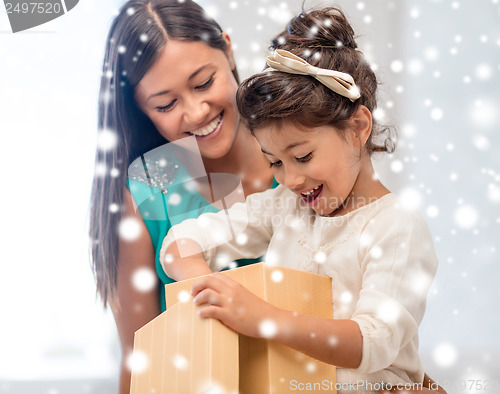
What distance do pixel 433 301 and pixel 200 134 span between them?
697 mm

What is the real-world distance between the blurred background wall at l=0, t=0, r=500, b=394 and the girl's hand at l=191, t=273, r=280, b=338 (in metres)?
0.71

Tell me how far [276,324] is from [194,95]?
0.49 metres

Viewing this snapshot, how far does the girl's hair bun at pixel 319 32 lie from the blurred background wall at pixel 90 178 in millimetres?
350

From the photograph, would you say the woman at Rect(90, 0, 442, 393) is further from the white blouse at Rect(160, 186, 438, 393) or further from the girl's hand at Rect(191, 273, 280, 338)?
the girl's hand at Rect(191, 273, 280, 338)

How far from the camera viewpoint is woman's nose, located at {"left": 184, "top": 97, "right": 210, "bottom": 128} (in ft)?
3.31

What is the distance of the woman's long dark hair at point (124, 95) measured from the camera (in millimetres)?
1024

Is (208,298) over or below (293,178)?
below

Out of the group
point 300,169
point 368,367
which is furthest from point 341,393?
point 300,169

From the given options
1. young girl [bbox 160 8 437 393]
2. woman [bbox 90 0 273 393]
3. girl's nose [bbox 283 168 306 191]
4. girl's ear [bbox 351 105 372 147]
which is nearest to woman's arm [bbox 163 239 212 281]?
young girl [bbox 160 8 437 393]

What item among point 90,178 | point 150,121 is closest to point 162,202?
point 150,121

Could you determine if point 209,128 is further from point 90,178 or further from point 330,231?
point 90,178

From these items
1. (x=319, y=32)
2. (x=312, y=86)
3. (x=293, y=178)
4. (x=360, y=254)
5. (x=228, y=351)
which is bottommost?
(x=228, y=351)

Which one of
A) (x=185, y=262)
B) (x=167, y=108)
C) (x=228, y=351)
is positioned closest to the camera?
(x=228, y=351)

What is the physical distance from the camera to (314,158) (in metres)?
0.84
